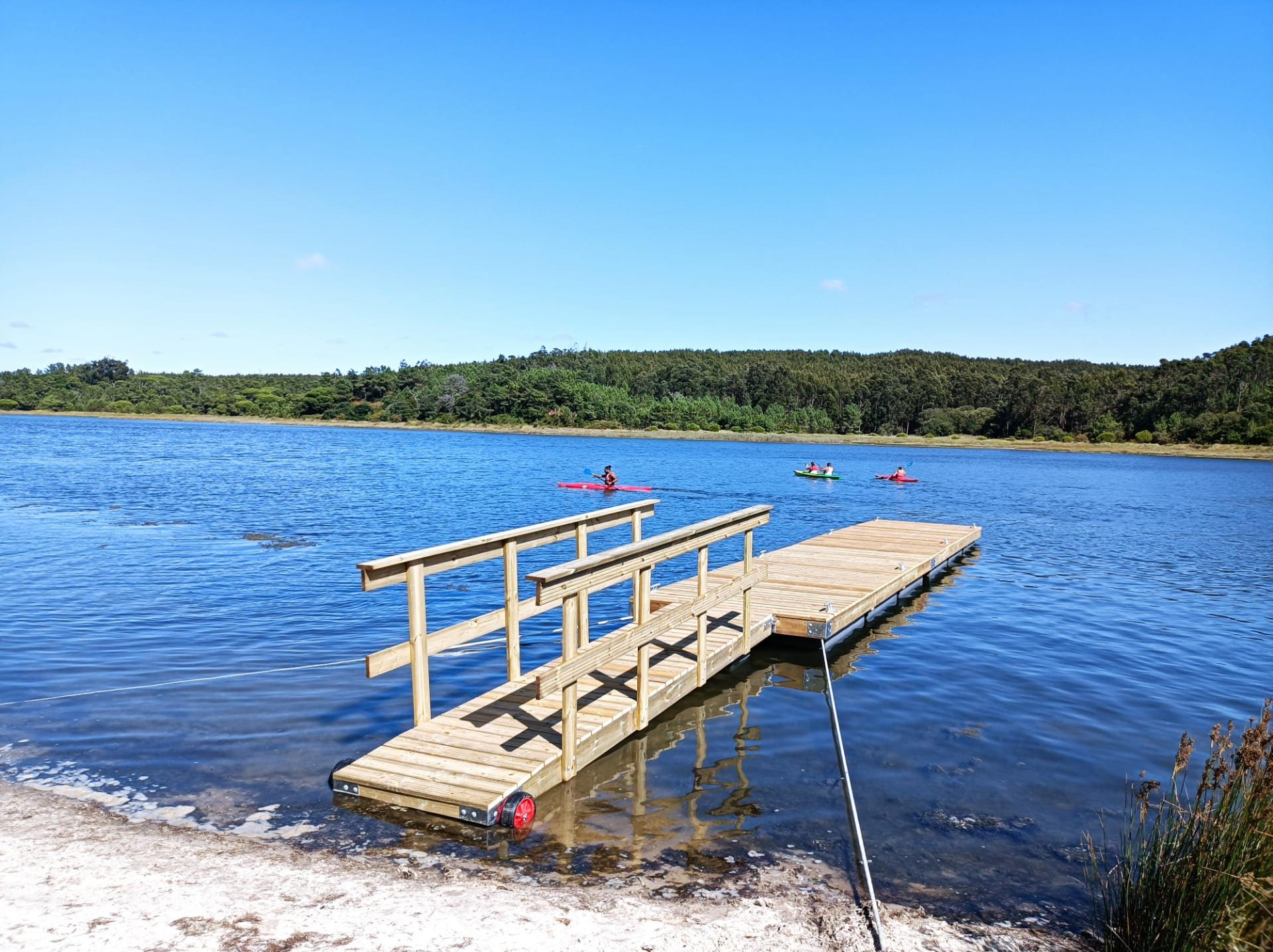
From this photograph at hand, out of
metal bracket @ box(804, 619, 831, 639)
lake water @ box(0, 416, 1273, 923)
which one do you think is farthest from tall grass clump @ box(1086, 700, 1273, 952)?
metal bracket @ box(804, 619, 831, 639)

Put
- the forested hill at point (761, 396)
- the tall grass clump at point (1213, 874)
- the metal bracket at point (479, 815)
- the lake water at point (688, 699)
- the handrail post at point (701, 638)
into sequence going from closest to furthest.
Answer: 1. the tall grass clump at point (1213, 874)
2. the metal bracket at point (479, 815)
3. the lake water at point (688, 699)
4. the handrail post at point (701, 638)
5. the forested hill at point (761, 396)

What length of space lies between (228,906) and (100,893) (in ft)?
2.69

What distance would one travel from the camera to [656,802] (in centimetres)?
740

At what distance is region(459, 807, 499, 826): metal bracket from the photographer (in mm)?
6371

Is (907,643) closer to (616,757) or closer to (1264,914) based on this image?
(616,757)

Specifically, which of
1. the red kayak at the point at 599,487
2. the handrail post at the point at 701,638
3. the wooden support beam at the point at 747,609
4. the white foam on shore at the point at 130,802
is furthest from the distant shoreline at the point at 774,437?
the white foam on shore at the point at 130,802

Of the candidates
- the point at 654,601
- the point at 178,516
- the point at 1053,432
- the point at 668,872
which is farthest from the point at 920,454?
the point at 668,872

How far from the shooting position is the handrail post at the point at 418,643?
24.7 feet

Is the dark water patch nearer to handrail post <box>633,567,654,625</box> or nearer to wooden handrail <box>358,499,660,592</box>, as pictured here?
wooden handrail <box>358,499,660,592</box>

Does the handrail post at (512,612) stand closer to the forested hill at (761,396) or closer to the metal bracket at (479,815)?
the metal bracket at (479,815)

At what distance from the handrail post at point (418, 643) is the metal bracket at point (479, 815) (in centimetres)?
155

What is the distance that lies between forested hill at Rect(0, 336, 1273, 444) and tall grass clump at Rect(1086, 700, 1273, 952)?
103619mm

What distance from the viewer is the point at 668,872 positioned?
20.0 ft

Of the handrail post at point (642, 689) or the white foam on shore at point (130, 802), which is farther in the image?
the handrail post at point (642, 689)
